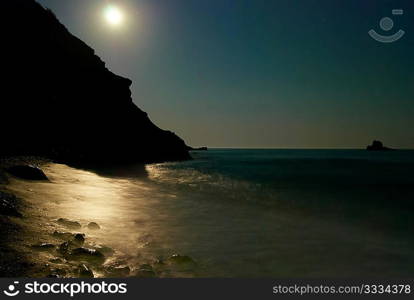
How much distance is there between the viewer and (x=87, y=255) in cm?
502

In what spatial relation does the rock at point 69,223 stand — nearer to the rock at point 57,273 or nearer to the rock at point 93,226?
the rock at point 93,226

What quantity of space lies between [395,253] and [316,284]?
11.3ft

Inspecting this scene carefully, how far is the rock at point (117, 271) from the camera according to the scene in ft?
15.1

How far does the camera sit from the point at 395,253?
668cm

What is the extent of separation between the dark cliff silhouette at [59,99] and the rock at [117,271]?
750 inches

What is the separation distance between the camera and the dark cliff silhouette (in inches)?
1017

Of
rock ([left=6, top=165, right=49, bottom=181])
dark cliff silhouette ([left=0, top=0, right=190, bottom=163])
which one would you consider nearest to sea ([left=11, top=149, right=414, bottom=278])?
rock ([left=6, top=165, right=49, bottom=181])

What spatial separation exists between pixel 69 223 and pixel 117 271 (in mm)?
2624

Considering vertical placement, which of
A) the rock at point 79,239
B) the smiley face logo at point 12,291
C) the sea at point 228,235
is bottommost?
the sea at point 228,235

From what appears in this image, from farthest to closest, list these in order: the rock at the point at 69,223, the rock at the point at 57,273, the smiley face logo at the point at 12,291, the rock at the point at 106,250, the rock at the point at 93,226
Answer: the rock at the point at 93,226, the rock at the point at 69,223, the rock at the point at 106,250, the rock at the point at 57,273, the smiley face logo at the point at 12,291

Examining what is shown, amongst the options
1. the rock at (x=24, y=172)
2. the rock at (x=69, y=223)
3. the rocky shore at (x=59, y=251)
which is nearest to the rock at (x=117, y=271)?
the rocky shore at (x=59, y=251)

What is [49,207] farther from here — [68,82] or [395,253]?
[68,82]

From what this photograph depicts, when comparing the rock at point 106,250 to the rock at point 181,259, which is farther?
the rock at point 106,250

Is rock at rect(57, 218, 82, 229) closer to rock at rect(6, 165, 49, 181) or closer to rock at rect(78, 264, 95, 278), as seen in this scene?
rock at rect(78, 264, 95, 278)
